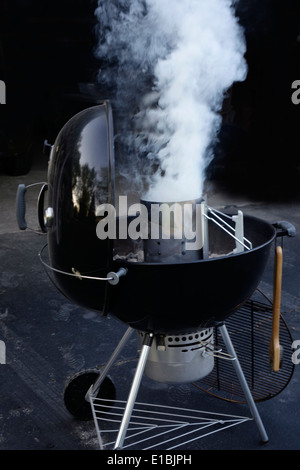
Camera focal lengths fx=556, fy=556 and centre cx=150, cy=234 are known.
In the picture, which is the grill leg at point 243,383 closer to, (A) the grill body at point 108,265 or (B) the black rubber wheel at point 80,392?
(A) the grill body at point 108,265

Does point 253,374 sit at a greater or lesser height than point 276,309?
lesser

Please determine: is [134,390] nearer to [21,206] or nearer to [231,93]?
[21,206]

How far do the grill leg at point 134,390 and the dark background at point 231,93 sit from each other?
466cm

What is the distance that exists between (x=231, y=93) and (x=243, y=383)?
561 centimetres

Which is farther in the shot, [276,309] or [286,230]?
[286,230]

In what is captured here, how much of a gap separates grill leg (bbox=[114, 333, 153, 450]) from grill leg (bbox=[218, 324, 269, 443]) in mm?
343

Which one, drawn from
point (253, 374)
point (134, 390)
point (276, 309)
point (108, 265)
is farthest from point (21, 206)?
point (253, 374)

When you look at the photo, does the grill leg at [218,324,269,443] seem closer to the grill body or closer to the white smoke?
the grill body

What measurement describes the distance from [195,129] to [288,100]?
465 cm

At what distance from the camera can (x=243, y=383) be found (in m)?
2.27

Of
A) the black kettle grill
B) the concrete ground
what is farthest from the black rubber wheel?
the black kettle grill

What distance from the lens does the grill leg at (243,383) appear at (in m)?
2.27

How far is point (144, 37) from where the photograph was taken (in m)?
2.79
